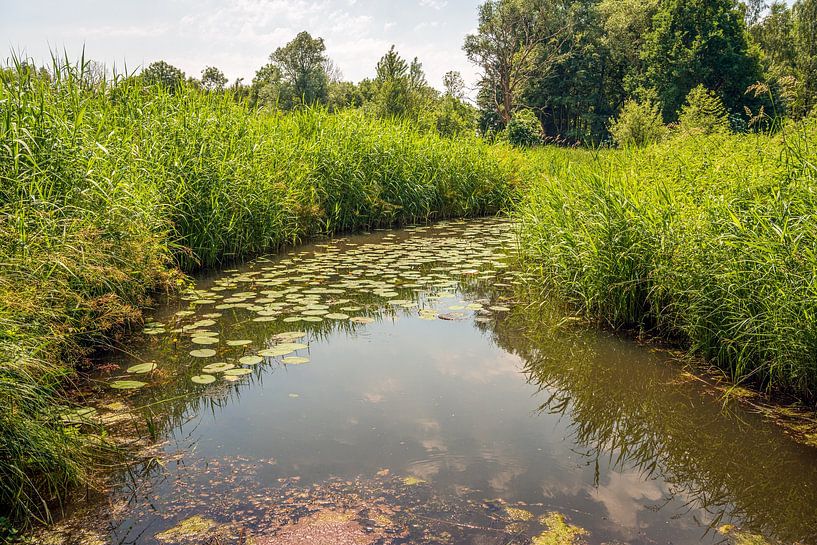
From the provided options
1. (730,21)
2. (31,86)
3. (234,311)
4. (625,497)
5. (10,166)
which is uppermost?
(730,21)

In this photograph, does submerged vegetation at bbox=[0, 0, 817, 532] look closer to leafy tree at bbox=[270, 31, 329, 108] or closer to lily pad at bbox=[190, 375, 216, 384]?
lily pad at bbox=[190, 375, 216, 384]

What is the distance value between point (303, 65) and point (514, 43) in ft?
67.5

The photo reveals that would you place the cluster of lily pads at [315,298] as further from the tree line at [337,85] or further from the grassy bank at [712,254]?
the tree line at [337,85]

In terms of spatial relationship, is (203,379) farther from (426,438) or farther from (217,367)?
(426,438)

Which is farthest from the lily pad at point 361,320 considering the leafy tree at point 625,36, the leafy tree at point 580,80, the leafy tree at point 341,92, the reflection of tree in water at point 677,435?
the leafy tree at point 341,92

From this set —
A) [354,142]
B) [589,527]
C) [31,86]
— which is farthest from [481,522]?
[354,142]

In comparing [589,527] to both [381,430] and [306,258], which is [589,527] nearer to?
[381,430]

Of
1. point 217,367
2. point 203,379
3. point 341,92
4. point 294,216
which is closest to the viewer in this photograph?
point 203,379

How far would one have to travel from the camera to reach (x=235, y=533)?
2018mm

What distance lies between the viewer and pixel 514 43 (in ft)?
100

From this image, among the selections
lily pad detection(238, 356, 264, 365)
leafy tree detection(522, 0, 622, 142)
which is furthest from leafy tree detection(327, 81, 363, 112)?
lily pad detection(238, 356, 264, 365)

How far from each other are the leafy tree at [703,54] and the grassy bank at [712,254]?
2575cm

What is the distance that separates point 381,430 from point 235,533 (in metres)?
0.96

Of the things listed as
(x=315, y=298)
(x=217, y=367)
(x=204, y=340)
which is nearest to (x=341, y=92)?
(x=315, y=298)
